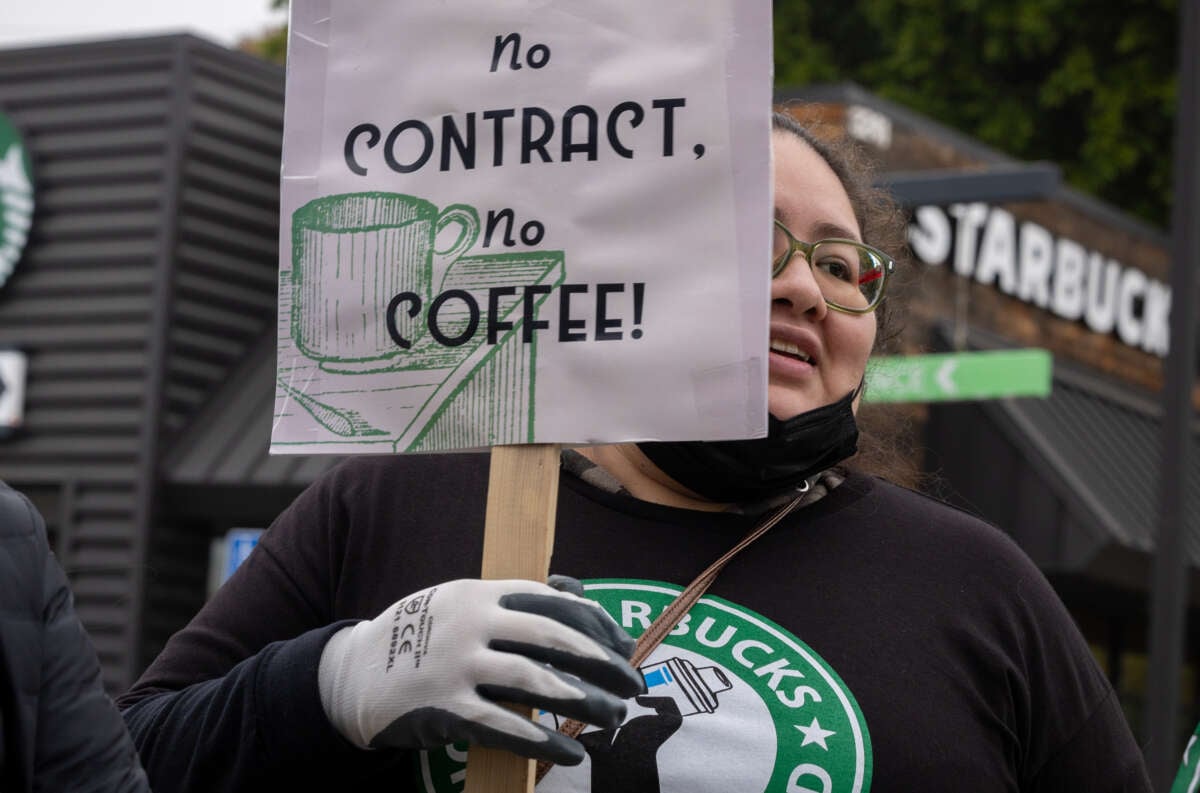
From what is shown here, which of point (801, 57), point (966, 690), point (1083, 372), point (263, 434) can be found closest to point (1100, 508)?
point (1083, 372)

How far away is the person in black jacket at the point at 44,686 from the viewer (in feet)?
5.51

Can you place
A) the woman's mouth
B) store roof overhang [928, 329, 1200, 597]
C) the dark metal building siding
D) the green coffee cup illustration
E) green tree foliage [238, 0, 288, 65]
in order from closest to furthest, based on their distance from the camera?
the green coffee cup illustration
the woman's mouth
store roof overhang [928, 329, 1200, 597]
the dark metal building siding
green tree foliage [238, 0, 288, 65]

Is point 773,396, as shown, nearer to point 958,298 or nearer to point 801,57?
point 958,298

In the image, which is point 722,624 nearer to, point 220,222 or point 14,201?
point 220,222

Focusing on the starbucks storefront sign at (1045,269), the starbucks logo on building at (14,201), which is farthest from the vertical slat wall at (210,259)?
the starbucks storefront sign at (1045,269)

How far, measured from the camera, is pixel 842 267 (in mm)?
2553

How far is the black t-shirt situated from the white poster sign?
0.68 feet

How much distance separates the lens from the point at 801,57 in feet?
70.3

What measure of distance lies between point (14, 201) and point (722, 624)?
10.2 meters

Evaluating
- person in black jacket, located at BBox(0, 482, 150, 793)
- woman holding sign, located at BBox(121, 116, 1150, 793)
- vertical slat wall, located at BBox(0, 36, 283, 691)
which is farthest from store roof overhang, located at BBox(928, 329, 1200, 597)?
person in black jacket, located at BBox(0, 482, 150, 793)

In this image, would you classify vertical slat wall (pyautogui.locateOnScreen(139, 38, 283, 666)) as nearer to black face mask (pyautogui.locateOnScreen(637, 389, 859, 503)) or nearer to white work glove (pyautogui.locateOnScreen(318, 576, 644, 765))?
black face mask (pyautogui.locateOnScreen(637, 389, 859, 503))

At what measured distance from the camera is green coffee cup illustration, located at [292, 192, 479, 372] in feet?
7.39

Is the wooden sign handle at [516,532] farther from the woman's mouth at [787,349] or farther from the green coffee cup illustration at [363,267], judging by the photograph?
the woman's mouth at [787,349]

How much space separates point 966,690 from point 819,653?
20 centimetres
